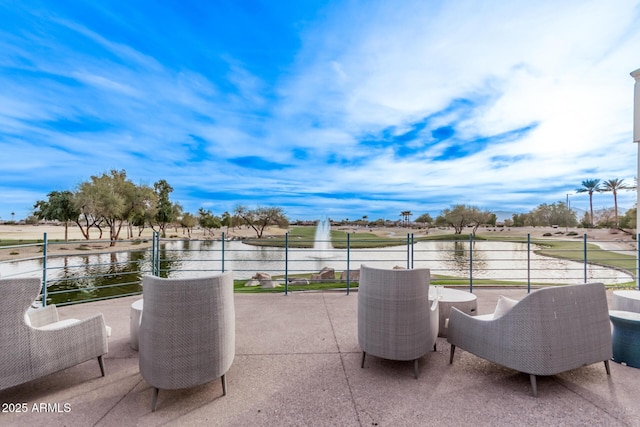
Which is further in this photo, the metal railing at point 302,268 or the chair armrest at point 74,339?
the metal railing at point 302,268

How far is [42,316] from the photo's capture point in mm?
2297

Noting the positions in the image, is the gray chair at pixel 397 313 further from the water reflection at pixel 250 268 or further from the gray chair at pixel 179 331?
the gray chair at pixel 179 331

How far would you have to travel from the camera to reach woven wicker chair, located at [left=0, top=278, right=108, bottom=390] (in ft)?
5.47

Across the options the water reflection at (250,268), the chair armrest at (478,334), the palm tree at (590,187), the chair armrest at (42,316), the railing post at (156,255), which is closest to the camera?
the chair armrest at (478,334)

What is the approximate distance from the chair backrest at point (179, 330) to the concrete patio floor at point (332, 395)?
8.8 inches

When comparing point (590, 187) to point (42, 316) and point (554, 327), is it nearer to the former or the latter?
point (554, 327)

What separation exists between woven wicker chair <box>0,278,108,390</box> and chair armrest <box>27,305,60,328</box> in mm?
565

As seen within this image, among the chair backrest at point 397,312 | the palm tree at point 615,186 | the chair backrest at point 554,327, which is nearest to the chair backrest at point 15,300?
the chair backrest at point 397,312

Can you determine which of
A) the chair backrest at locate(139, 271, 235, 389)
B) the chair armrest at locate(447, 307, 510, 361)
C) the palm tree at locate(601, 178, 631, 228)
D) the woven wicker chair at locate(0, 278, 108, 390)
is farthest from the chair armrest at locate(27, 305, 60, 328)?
the palm tree at locate(601, 178, 631, 228)

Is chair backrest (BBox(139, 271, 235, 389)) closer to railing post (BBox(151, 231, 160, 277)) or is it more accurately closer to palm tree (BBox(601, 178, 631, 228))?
railing post (BBox(151, 231, 160, 277))

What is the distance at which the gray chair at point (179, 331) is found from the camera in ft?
5.64

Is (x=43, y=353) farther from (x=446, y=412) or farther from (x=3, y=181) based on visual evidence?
(x=3, y=181)

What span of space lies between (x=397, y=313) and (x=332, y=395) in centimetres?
72

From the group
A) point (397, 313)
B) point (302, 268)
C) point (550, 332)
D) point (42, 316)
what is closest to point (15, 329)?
point (42, 316)
